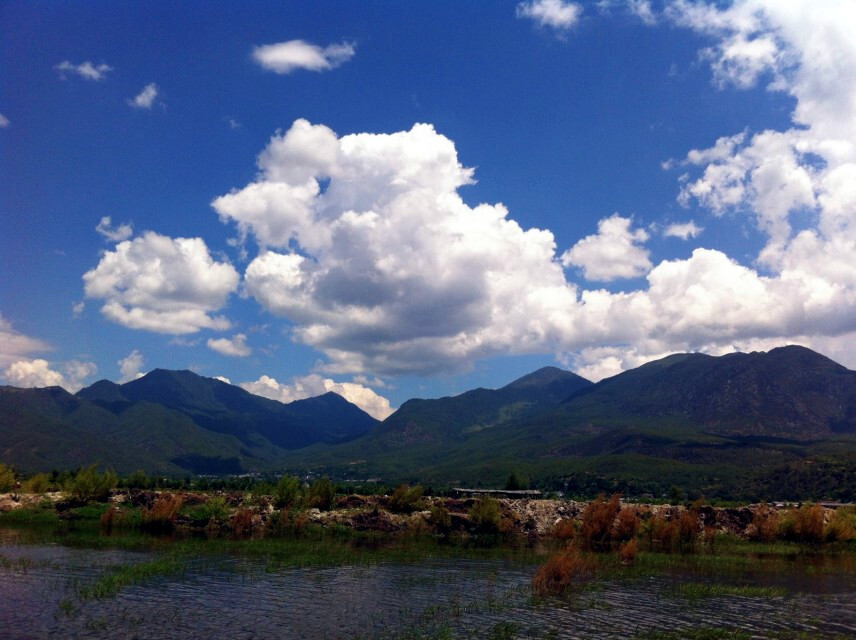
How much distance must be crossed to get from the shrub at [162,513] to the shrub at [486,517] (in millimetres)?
45331

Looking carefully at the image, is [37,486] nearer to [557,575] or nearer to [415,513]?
[415,513]

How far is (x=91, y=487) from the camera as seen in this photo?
10388 cm

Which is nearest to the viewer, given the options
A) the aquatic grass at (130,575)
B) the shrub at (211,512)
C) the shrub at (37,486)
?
the aquatic grass at (130,575)

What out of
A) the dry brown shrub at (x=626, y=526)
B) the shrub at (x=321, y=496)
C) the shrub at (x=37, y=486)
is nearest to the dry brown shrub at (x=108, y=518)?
the shrub at (x=37, y=486)

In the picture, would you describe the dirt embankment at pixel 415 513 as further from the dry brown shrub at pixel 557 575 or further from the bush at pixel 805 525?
the dry brown shrub at pixel 557 575

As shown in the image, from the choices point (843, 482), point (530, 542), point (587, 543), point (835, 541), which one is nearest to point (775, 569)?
point (587, 543)

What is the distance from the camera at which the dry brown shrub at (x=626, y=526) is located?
308 feet

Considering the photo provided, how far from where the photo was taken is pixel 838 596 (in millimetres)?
53312

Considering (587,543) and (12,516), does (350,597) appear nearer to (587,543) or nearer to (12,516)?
(587,543)

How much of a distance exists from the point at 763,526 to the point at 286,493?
257ft

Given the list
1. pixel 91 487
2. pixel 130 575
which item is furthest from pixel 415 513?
pixel 130 575

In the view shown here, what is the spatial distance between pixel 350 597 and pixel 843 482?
188 m

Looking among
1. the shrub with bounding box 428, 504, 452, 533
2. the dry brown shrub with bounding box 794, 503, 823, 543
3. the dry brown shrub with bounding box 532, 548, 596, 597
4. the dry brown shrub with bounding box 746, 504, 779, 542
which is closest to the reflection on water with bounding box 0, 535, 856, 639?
the dry brown shrub with bounding box 532, 548, 596, 597

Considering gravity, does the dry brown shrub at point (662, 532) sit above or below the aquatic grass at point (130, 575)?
below
